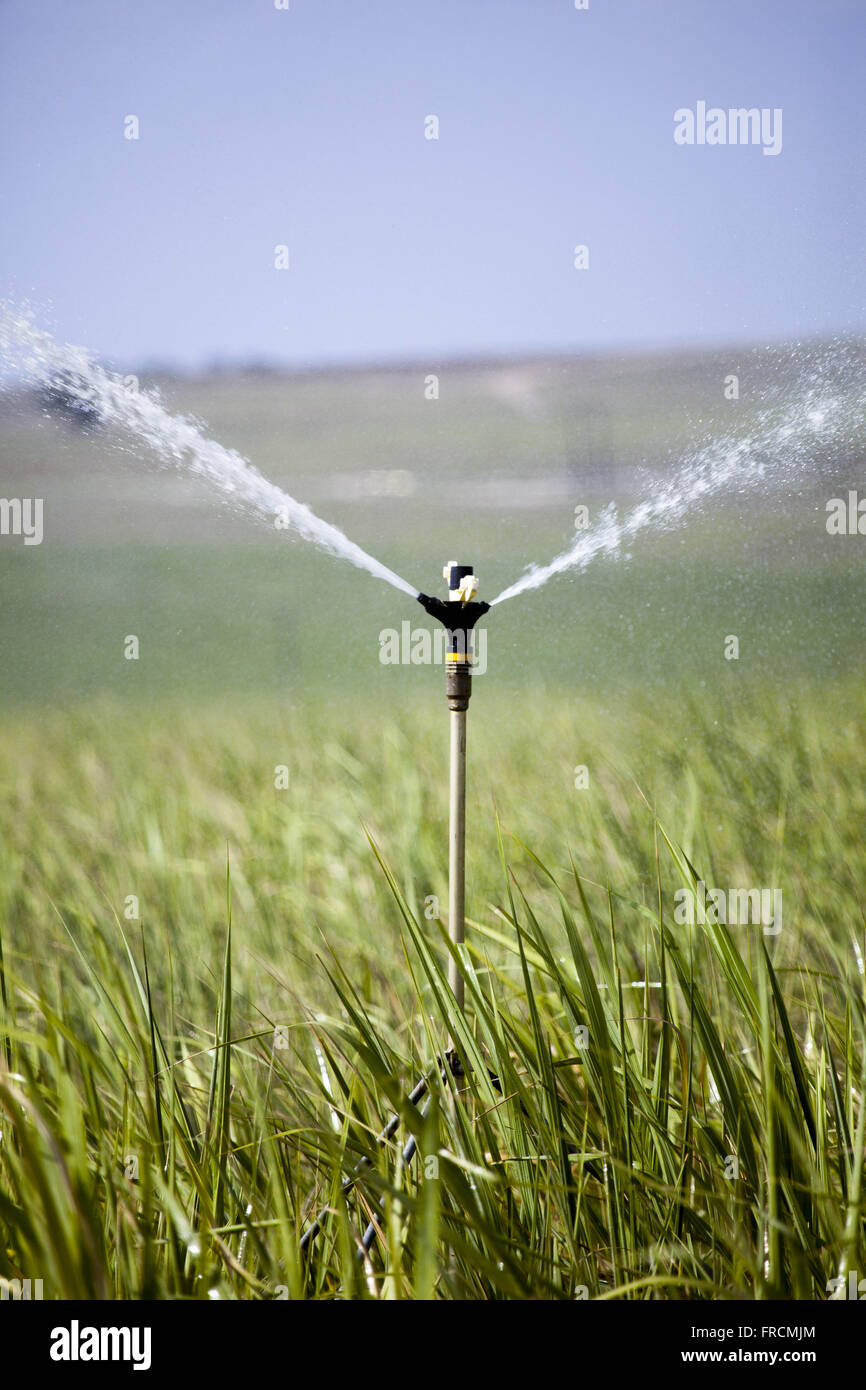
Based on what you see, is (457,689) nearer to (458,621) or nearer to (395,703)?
(458,621)

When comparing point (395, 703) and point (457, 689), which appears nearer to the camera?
point (457, 689)

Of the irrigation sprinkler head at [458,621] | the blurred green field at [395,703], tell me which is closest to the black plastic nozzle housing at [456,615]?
the irrigation sprinkler head at [458,621]

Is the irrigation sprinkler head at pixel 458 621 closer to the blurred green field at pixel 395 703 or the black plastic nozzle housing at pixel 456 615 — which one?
the black plastic nozzle housing at pixel 456 615

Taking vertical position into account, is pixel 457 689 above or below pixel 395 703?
below

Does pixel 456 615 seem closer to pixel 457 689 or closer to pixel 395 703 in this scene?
pixel 457 689

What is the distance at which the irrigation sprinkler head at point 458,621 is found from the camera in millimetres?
701

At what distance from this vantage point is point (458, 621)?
0.71 meters

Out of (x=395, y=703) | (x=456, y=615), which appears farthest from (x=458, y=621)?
(x=395, y=703)

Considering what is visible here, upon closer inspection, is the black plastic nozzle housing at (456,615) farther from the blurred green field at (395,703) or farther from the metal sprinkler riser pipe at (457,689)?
the blurred green field at (395,703)

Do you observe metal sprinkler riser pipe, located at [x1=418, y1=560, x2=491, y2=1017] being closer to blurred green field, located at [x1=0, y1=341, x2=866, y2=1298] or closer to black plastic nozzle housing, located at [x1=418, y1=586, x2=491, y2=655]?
black plastic nozzle housing, located at [x1=418, y1=586, x2=491, y2=655]

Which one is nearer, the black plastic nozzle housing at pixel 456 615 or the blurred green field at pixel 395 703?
the black plastic nozzle housing at pixel 456 615

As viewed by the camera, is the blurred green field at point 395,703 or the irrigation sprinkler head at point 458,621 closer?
the irrigation sprinkler head at point 458,621
